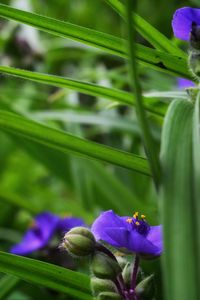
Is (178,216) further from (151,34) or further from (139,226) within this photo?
(151,34)

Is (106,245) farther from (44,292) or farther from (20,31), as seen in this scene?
(20,31)

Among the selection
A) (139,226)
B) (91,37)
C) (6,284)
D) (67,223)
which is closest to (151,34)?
(91,37)

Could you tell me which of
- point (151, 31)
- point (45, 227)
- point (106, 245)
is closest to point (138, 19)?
point (151, 31)

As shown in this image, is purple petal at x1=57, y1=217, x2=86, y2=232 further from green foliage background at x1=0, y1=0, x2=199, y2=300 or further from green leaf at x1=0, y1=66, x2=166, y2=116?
green leaf at x1=0, y1=66, x2=166, y2=116

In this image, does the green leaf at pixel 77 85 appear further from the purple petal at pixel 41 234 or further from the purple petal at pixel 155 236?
the purple petal at pixel 41 234

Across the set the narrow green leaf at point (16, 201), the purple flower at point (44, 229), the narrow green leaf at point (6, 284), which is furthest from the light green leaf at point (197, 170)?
the narrow green leaf at point (16, 201)
